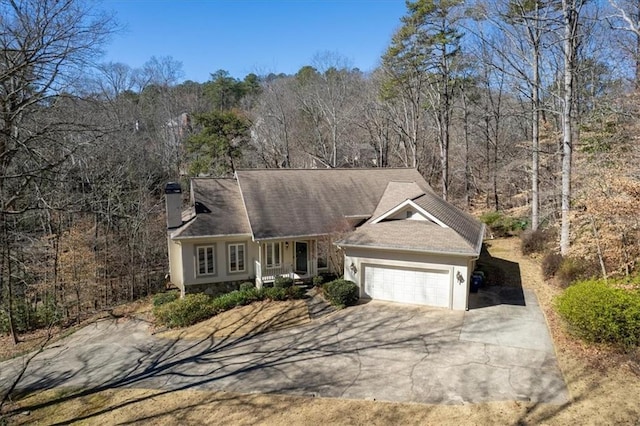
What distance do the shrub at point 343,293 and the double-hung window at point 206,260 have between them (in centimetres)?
570

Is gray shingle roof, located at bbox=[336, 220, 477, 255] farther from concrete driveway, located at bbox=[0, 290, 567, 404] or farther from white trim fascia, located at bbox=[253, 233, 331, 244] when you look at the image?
concrete driveway, located at bbox=[0, 290, 567, 404]

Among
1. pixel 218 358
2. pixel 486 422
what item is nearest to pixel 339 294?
pixel 218 358

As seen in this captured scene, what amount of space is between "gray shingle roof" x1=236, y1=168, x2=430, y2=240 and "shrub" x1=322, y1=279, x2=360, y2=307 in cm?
348

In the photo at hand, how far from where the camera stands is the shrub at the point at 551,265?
18.2 m

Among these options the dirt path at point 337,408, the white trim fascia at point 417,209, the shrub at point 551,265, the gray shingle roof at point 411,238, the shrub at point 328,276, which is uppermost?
the white trim fascia at point 417,209

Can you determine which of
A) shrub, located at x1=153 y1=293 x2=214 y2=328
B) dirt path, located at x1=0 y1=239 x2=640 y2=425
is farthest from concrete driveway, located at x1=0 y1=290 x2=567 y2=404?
shrub, located at x1=153 y1=293 x2=214 y2=328

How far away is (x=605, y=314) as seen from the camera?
10812 millimetres

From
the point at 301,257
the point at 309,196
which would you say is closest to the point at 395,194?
the point at 309,196

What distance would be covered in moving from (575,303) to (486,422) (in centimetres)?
503

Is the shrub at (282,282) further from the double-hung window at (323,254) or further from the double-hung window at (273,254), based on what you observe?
the double-hung window at (323,254)

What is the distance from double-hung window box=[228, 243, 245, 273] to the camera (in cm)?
1934

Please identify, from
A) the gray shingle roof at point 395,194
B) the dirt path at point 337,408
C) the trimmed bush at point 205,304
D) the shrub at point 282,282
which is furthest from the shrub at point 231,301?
the gray shingle roof at point 395,194

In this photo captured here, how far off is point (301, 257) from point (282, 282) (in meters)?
2.18

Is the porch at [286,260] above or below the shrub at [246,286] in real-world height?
above
